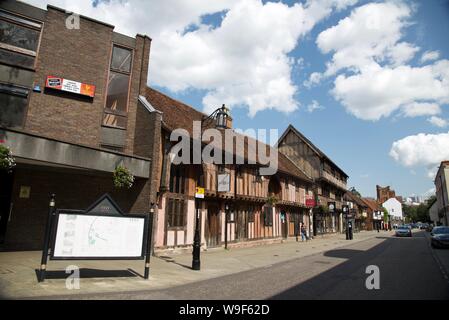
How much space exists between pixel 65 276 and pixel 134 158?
592cm

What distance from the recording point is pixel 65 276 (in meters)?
7.93

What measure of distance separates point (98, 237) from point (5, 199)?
622 cm

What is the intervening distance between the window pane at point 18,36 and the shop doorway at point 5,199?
5.16 metres

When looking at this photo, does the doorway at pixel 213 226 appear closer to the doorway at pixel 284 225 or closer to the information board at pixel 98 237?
the information board at pixel 98 237

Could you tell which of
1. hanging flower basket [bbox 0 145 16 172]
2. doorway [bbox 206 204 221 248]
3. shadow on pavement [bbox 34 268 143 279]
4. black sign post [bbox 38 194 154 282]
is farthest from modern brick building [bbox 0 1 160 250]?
doorway [bbox 206 204 221 248]

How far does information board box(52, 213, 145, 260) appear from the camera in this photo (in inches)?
288

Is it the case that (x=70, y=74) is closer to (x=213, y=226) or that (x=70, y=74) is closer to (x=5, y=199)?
(x=5, y=199)

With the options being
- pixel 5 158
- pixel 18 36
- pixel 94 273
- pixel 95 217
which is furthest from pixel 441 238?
pixel 18 36

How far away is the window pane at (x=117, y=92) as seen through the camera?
14.2 metres

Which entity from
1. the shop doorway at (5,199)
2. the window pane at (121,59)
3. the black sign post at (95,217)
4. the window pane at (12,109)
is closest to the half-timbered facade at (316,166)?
the window pane at (121,59)

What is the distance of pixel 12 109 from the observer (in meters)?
11.8
